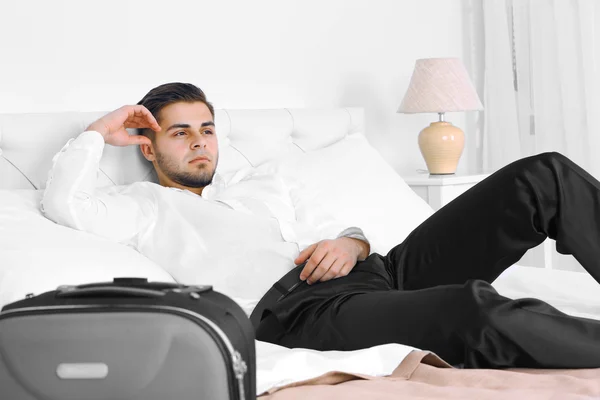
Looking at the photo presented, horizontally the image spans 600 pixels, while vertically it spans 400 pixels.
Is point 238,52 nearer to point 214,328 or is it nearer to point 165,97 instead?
point 165,97

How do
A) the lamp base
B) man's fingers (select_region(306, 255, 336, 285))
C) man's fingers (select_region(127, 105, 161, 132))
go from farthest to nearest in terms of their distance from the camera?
1. the lamp base
2. man's fingers (select_region(127, 105, 161, 132))
3. man's fingers (select_region(306, 255, 336, 285))

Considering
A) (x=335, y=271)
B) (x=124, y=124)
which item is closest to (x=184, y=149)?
(x=124, y=124)

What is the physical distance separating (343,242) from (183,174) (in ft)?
1.62

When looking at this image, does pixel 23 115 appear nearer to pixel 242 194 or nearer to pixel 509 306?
pixel 242 194

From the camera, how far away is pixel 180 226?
1.90 meters

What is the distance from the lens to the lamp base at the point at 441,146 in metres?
3.16

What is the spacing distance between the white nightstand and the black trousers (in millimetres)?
1167

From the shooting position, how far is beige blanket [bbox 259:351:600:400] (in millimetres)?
1222

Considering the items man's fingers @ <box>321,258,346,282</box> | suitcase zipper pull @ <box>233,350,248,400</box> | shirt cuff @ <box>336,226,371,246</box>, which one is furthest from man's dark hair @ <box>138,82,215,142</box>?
suitcase zipper pull @ <box>233,350,248,400</box>

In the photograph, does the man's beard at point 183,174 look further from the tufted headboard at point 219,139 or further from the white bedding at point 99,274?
the white bedding at point 99,274

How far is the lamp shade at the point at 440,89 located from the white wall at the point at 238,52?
270 mm

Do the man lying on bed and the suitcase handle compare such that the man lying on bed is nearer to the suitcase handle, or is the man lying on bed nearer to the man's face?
the man's face

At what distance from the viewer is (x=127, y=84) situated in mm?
2520

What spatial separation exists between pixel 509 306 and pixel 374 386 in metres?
0.27
